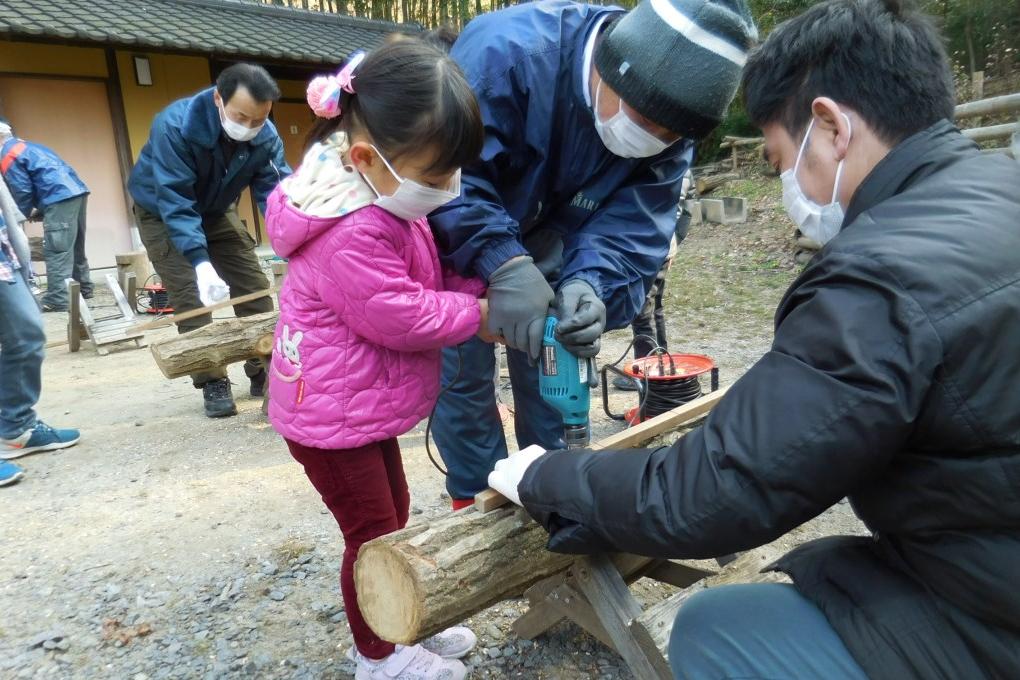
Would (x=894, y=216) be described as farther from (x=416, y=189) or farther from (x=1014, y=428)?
(x=416, y=189)

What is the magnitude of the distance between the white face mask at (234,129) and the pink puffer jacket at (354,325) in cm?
248

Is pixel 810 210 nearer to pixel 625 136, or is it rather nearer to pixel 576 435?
pixel 625 136

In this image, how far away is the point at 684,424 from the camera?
7.63ft

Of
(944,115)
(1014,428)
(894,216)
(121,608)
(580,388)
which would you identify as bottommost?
(121,608)

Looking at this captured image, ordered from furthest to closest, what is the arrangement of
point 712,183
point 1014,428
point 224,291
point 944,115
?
point 712,183 → point 224,291 → point 944,115 → point 1014,428

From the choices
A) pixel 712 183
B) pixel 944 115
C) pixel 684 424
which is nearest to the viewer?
pixel 944 115

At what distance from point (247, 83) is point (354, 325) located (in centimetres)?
271

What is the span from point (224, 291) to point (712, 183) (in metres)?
9.38

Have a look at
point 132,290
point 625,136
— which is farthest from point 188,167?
point 132,290

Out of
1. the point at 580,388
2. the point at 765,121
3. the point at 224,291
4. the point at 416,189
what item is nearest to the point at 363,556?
the point at 580,388

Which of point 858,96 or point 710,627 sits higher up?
point 858,96

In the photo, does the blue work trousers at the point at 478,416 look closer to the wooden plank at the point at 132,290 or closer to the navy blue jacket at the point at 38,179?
the navy blue jacket at the point at 38,179

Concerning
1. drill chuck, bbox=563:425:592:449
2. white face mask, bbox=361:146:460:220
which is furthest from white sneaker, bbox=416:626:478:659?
white face mask, bbox=361:146:460:220

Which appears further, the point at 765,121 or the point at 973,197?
the point at 765,121
